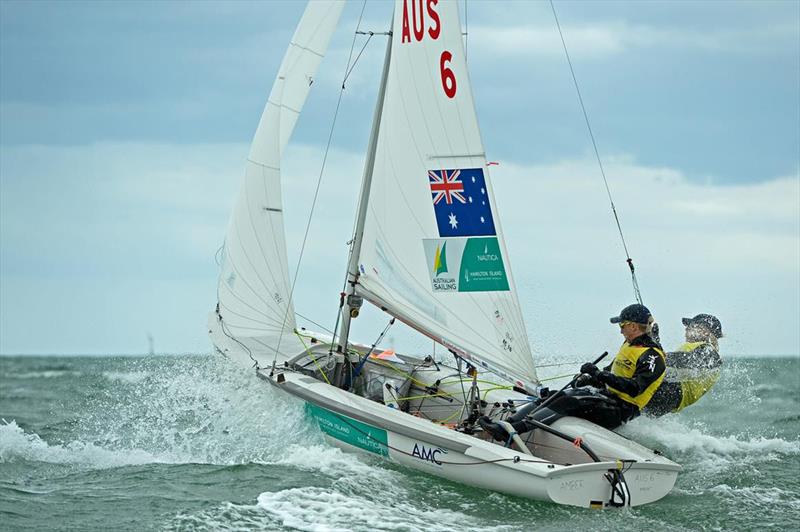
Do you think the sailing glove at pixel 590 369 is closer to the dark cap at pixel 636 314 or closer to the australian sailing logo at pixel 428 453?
the dark cap at pixel 636 314

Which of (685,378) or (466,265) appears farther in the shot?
(685,378)

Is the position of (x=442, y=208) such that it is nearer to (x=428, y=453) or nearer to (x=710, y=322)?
(x=428, y=453)

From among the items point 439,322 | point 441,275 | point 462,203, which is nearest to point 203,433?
point 439,322

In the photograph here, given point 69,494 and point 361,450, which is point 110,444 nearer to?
point 69,494

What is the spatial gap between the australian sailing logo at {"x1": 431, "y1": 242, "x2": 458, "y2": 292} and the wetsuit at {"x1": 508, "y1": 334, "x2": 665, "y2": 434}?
122 centimetres

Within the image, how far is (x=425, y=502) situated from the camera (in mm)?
7484

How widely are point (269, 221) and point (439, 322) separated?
2751mm

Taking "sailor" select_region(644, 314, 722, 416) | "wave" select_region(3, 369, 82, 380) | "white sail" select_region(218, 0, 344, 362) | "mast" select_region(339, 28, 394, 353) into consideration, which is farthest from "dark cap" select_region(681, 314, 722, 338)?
"wave" select_region(3, 369, 82, 380)

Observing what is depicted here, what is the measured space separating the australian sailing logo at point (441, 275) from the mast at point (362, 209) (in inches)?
33.0

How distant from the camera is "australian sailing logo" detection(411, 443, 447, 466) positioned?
25.8 feet

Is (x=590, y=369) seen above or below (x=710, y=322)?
below

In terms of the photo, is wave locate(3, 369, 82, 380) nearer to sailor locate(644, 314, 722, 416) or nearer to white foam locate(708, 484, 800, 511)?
sailor locate(644, 314, 722, 416)

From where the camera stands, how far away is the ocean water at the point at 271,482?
7.13 metres

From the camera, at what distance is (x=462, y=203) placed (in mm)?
8719
